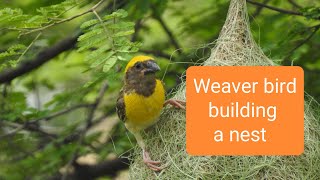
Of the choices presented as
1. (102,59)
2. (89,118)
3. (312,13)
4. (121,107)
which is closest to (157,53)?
(89,118)

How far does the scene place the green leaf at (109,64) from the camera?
2.96 meters

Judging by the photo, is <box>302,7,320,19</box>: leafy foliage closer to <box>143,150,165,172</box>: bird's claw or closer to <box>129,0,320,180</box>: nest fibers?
<box>129,0,320,180</box>: nest fibers

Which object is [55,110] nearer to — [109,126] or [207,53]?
[109,126]

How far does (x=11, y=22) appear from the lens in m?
3.24

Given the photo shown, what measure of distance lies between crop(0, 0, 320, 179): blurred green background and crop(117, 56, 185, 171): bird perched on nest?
687 millimetres

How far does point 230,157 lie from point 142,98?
0.46 metres

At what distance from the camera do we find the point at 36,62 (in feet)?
14.9

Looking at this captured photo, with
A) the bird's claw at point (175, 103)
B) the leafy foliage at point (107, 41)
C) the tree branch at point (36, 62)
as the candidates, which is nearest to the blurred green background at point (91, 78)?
the tree branch at point (36, 62)

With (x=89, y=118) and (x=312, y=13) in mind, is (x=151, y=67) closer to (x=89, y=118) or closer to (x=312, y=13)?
(x=312, y=13)

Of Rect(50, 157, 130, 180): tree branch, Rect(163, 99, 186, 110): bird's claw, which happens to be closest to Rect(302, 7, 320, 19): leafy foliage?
Rect(163, 99, 186, 110): bird's claw

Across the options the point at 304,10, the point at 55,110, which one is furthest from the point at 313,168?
the point at 55,110

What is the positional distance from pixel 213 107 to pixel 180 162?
27 cm

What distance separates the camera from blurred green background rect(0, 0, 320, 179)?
4195 mm

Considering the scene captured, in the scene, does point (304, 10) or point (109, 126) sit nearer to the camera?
point (304, 10)
